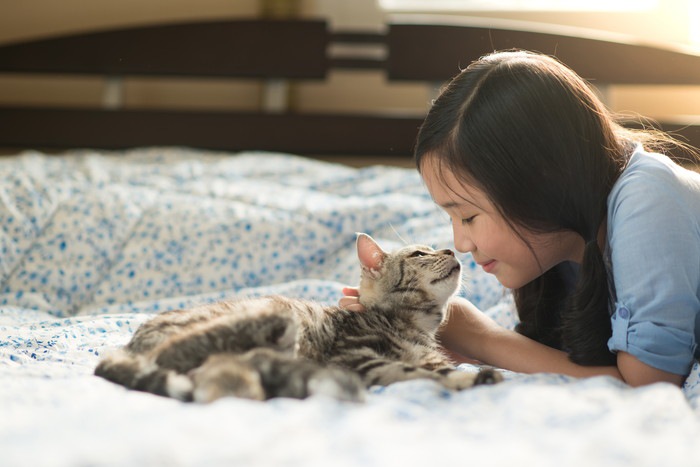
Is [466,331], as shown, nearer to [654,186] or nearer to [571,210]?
[571,210]

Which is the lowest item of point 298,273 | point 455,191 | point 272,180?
point 298,273

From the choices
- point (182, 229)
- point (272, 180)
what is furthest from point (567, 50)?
point (182, 229)

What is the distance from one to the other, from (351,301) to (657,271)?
0.70 m

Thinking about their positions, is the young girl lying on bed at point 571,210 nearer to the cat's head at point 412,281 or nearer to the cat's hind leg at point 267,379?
the cat's head at point 412,281

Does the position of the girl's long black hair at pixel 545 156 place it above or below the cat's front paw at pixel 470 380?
above

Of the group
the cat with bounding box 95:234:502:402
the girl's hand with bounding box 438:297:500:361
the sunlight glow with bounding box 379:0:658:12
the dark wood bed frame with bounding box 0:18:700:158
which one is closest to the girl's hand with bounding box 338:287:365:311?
the cat with bounding box 95:234:502:402

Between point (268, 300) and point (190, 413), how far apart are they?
54 cm

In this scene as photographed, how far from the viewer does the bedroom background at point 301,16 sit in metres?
3.55

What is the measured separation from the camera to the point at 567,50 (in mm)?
3057

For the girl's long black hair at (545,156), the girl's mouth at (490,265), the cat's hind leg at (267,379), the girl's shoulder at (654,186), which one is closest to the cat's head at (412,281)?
the girl's mouth at (490,265)

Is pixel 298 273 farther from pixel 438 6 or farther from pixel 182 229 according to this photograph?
pixel 438 6

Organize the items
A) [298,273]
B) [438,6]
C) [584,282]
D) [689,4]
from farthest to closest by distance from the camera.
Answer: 1. [438,6]
2. [689,4]
3. [298,273]
4. [584,282]

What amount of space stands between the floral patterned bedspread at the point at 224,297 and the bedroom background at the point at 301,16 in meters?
0.84

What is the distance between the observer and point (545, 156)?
1360 mm
